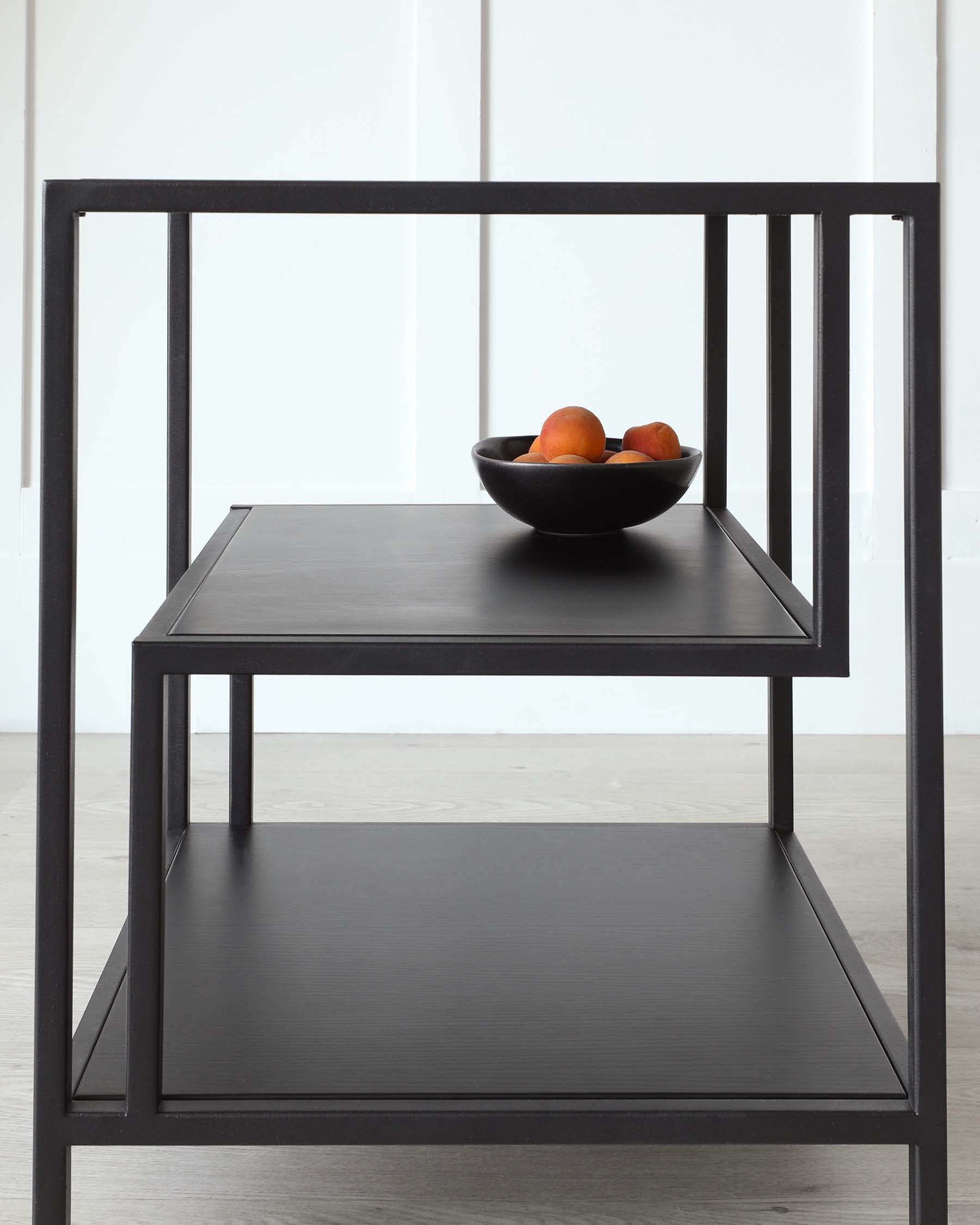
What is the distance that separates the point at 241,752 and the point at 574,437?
0.61 metres

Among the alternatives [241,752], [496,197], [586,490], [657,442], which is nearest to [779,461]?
[657,442]

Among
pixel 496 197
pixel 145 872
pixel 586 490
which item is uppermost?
pixel 496 197

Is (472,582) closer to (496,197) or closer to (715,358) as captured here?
(496,197)

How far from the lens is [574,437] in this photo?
1.23 metres

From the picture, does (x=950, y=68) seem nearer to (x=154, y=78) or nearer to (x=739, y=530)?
(x=154, y=78)

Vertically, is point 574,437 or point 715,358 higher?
point 715,358

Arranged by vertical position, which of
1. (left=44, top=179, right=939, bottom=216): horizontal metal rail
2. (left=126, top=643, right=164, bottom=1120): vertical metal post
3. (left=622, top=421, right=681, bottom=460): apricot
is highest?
(left=44, top=179, right=939, bottom=216): horizontal metal rail

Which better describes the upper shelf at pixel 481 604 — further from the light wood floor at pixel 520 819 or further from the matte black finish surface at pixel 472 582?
the light wood floor at pixel 520 819

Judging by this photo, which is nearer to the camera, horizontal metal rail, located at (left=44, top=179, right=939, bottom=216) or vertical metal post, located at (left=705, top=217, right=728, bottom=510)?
horizontal metal rail, located at (left=44, top=179, right=939, bottom=216)

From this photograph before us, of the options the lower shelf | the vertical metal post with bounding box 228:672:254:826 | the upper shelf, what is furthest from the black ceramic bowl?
the vertical metal post with bounding box 228:672:254:826

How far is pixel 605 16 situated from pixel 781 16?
33cm

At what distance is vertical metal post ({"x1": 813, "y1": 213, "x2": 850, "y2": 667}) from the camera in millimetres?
829

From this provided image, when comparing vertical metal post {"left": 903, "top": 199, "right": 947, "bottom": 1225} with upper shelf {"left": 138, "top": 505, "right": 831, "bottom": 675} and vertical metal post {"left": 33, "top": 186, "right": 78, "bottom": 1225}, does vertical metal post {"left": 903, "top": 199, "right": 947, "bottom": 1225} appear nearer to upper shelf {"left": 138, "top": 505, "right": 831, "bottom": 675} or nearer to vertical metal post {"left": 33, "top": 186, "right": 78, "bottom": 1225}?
upper shelf {"left": 138, "top": 505, "right": 831, "bottom": 675}

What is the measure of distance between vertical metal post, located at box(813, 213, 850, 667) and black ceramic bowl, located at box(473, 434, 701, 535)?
0.30 m
